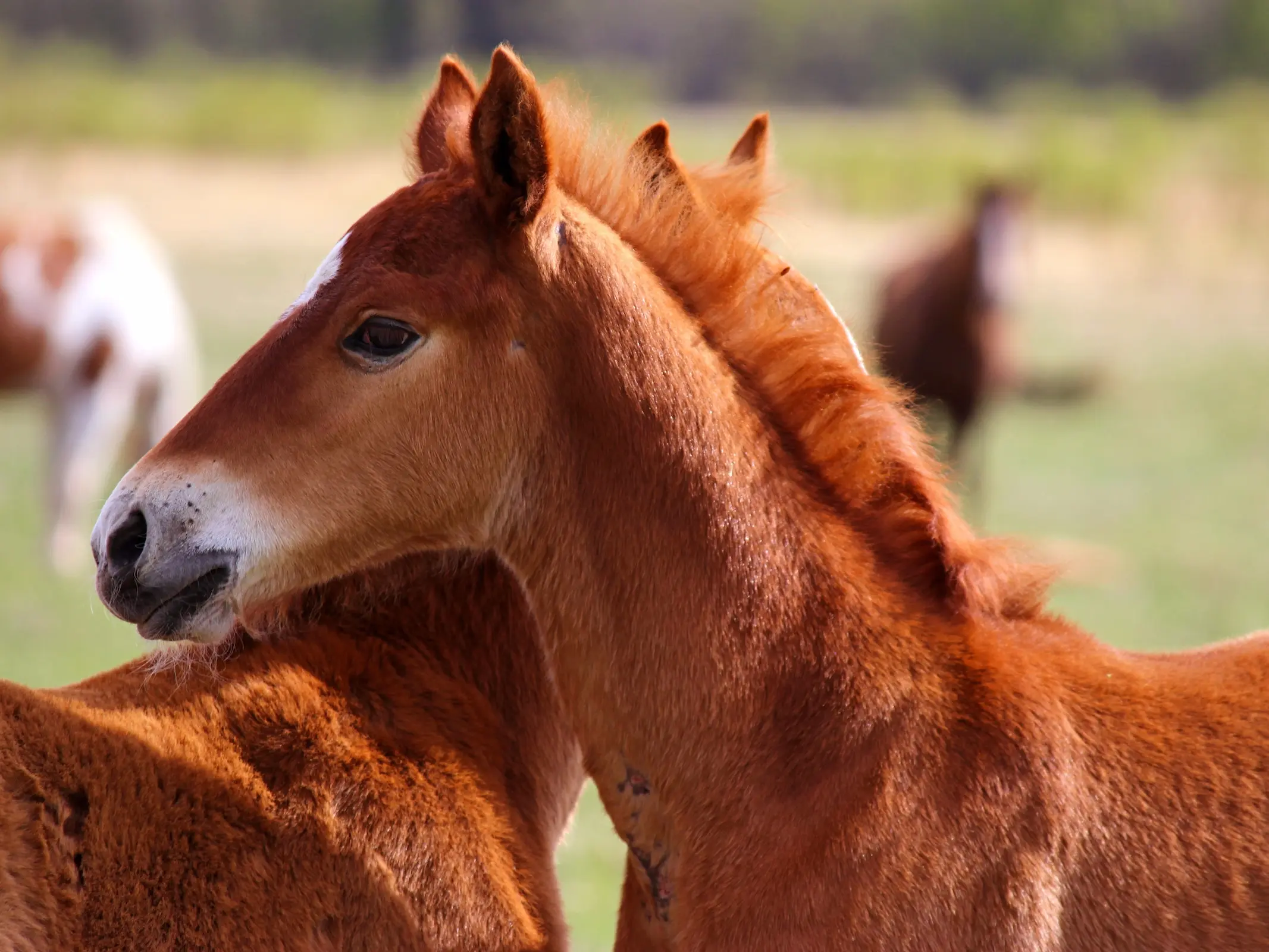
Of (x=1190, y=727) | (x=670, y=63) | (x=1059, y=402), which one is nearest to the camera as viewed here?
(x=1190, y=727)

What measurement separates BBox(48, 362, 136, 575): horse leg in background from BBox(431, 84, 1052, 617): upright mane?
7.52 meters

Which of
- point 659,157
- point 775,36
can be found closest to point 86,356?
point 659,157

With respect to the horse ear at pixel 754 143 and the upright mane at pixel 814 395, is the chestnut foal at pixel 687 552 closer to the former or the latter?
the upright mane at pixel 814 395

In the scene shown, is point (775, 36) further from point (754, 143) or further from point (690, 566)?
point (690, 566)

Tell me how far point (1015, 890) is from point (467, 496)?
3.66 ft

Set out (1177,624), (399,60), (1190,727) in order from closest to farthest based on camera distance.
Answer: (1190,727), (1177,624), (399,60)

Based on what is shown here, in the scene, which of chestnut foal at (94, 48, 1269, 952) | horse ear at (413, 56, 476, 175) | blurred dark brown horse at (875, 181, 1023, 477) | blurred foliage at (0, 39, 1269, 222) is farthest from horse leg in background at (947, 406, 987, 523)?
blurred foliage at (0, 39, 1269, 222)

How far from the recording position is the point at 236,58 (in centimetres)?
3828

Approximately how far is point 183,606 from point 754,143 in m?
1.56

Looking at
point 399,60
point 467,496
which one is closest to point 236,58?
point 399,60

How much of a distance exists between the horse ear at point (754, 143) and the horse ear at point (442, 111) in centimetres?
58

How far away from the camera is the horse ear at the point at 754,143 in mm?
2900

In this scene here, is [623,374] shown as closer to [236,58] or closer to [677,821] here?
[677,821]

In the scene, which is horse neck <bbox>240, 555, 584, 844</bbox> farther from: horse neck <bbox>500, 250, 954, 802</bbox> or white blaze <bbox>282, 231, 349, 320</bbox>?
white blaze <bbox>282, 231, 349, 320</bbox>
